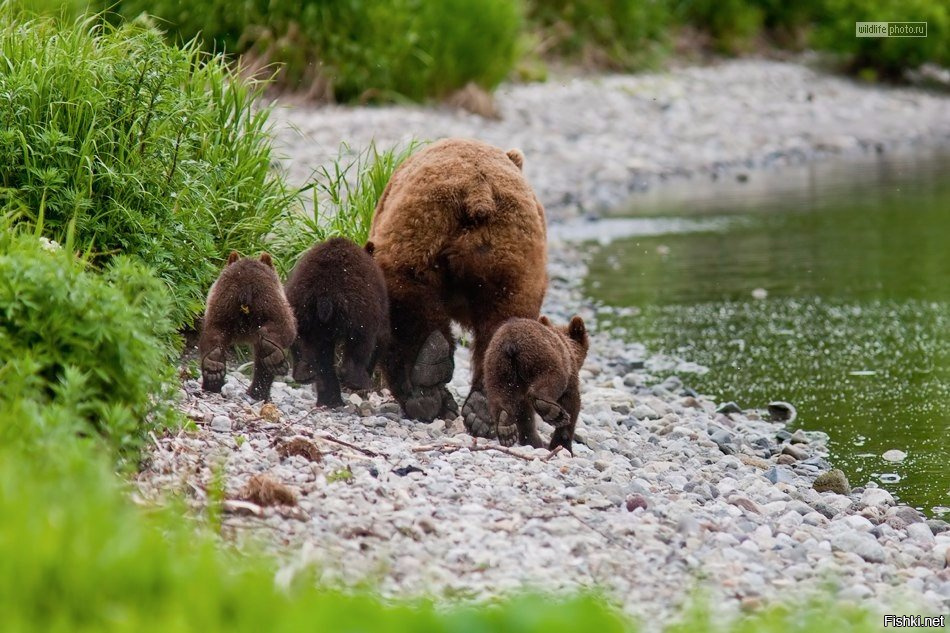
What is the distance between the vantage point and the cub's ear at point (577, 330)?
7.21 metres

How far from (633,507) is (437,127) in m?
12.9

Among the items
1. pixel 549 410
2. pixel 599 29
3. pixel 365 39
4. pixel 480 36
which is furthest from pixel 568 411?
pixel 599 29

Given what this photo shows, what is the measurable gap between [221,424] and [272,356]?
598 millimetres

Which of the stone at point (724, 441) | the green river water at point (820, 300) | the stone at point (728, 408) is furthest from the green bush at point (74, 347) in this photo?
the stone at point (728, 408)

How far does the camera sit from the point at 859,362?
9.86 m

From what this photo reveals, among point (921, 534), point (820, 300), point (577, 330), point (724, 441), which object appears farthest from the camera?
point (820, 300)

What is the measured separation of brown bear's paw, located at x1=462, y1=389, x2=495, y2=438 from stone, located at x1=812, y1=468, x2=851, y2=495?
1721 millimetres

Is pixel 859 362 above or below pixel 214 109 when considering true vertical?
below

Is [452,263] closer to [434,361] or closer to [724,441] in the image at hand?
[434,361]

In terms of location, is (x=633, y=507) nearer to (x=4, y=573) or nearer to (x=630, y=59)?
(x=4, y=573)

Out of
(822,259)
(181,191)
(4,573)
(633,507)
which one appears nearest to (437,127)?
(822,259)

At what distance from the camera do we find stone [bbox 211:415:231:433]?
237 inches

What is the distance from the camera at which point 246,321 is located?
6.58 meters

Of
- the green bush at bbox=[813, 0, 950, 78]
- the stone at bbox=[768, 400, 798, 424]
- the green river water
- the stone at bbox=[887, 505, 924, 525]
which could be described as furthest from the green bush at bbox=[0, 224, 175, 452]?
the green bush at bbox=[813, 0, 950, 78]
